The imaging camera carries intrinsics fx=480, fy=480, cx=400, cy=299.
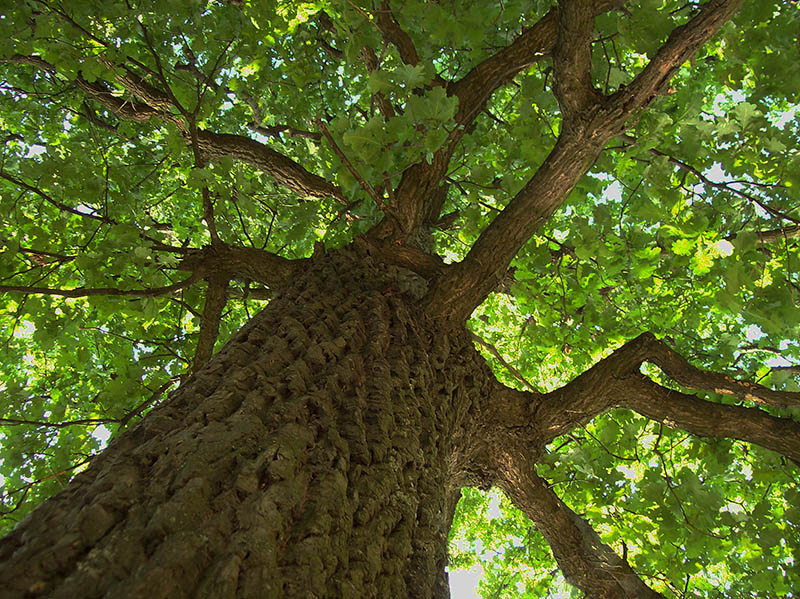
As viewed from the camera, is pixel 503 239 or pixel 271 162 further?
pixel 271 162

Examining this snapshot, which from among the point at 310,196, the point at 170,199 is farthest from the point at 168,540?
the point at 170,199

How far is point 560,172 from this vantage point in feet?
8.20

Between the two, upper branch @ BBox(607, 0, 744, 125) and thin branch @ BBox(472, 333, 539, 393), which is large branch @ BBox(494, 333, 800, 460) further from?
upper branch @ BBox(607, 0, 744, 125)

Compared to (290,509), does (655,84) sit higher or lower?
higher

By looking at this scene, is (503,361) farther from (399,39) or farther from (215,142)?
(215,142)

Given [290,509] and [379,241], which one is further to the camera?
[379,241]

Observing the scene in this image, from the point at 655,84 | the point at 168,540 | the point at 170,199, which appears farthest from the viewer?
the point at 170,199

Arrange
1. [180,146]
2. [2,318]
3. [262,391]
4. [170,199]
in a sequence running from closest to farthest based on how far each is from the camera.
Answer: [262,391]
[180,146]
[2,318]
[170,199]

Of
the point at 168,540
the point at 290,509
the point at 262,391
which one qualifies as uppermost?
the point at 262,391

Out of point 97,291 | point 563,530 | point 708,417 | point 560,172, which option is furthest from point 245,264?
point 708,417

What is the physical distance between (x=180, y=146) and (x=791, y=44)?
3481mm

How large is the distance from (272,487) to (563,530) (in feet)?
7.29

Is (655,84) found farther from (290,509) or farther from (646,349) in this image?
(290,509)

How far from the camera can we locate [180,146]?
106 inches
